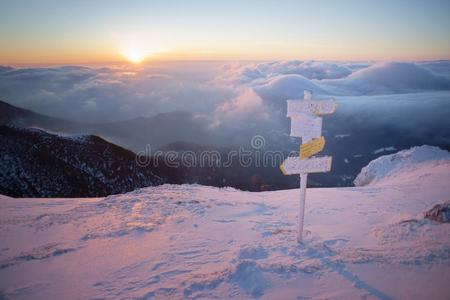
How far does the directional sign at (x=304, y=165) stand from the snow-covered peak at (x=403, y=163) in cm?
1697

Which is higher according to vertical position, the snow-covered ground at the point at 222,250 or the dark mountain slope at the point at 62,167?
the snow-covered ground at the point at 222,250

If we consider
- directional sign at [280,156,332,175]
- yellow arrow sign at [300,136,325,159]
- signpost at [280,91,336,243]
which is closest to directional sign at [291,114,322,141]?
signpost at [280,91,336,243]

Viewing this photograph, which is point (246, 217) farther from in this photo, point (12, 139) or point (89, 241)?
point (12, 139)

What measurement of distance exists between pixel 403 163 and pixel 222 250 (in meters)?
22.6

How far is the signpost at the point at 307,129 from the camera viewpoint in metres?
7.04

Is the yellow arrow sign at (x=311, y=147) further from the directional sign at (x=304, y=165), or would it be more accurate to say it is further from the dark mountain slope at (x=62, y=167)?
the dark mountain slope at (x=62, y=167)

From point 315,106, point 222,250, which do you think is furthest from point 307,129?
point 222,250

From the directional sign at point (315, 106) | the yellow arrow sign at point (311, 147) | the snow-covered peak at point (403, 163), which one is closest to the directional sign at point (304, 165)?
the yellow arrow sign at point (311, 147)

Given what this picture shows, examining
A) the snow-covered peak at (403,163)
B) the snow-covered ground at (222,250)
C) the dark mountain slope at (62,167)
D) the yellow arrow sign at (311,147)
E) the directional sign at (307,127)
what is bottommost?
the dark mountain slope at (62,167)

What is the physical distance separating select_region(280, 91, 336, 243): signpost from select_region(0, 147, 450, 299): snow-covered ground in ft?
6.60

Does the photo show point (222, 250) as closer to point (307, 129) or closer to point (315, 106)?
point (307, 129)

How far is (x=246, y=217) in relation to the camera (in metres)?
10.5

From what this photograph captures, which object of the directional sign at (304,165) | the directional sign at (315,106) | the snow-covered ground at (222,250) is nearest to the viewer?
the snow-covered ground at (222,250)

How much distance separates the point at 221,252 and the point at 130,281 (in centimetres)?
226
